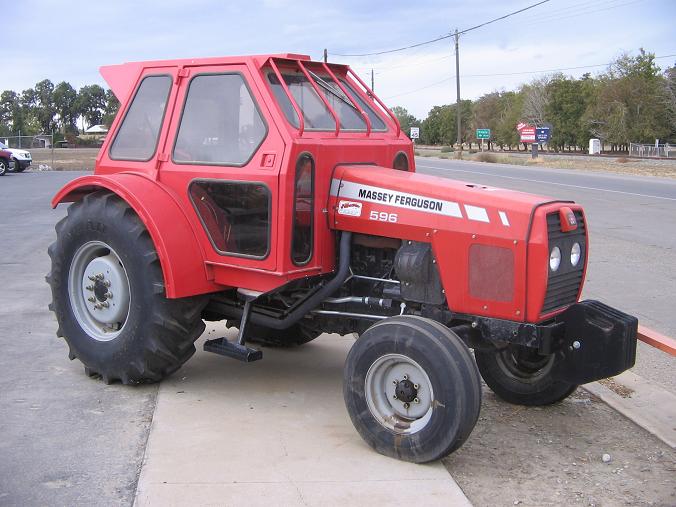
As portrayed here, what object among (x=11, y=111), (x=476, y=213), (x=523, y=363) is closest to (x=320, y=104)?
(x=476, y=213)

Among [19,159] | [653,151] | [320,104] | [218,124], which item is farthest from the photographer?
[653,151]

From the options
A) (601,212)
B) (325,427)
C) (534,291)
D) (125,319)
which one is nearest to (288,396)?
(325,427)

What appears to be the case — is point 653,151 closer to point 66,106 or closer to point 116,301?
point 66,106

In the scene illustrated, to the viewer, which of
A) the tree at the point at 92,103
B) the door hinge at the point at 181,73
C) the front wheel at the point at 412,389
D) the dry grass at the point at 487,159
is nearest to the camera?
the front wheel at the point at 412,389

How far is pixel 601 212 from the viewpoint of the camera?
699 inches

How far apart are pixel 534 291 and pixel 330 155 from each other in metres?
1.52

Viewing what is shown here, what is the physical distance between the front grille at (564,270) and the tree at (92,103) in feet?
229

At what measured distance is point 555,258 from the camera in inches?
172

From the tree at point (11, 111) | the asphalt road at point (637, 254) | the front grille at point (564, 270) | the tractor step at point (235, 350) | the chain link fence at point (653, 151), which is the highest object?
the tree at point (11, 111)

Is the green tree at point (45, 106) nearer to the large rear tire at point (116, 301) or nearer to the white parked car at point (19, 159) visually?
the white parked car at point (19, 159)

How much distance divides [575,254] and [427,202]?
0.92 m

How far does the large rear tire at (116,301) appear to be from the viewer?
16.8 feet

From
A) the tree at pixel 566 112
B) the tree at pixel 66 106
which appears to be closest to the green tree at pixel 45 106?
the tree at pixel 66 106

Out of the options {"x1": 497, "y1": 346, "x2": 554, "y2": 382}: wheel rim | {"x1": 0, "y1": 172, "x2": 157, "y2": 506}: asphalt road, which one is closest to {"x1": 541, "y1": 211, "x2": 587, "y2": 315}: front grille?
{"x1": 497, "y1": 346, "x2": 554, "y2": 382}: wheel rim
